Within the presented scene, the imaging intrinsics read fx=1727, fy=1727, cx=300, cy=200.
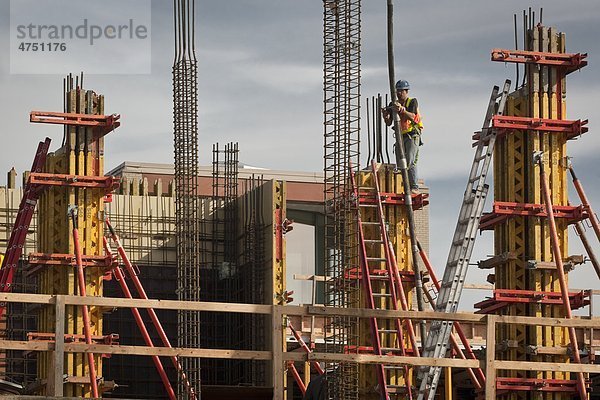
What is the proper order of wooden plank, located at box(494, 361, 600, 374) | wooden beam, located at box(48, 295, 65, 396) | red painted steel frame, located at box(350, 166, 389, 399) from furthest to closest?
red painted steel frame, located at box(350, 166, 389, 399)
wooden plank, located at box(494, 361, 600, 374)
wooden beam, located at box(48, 295, 65, 396)

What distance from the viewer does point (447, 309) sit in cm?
4325

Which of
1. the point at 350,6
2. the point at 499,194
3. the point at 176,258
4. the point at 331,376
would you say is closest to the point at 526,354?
the point at 499,194

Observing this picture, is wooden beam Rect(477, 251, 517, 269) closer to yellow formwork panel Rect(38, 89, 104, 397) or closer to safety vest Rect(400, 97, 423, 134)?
safety vest Rect(400, 97, 423, 134)

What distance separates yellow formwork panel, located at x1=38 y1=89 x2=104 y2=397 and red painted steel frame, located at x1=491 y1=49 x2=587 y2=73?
48.0 feet

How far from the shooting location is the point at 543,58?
5075cm

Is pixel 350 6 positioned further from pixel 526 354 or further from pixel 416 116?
pixel 526 354

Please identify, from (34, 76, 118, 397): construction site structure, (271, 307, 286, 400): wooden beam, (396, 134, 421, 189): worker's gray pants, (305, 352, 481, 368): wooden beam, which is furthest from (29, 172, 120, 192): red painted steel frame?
(271, 307, 286, 400): wooden beam

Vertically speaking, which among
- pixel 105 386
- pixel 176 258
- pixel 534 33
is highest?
pixel 534 33

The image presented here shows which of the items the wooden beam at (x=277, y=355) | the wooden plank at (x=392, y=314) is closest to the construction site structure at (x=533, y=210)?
the wooden plank at (x=392, y=314)

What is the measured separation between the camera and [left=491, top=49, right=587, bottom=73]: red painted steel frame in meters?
50.1

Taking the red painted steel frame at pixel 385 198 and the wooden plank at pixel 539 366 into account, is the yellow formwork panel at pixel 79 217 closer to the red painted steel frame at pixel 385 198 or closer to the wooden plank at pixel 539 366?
the red painted steel frame at pixel 385 198

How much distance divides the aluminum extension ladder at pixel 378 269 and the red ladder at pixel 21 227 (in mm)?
10356

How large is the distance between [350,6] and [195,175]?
870 centimetres

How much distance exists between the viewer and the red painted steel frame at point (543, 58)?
50.1m
